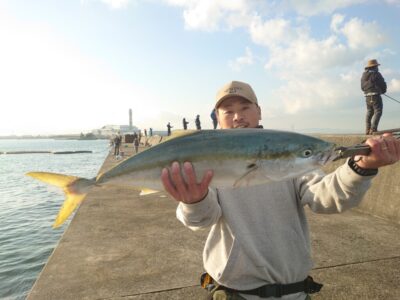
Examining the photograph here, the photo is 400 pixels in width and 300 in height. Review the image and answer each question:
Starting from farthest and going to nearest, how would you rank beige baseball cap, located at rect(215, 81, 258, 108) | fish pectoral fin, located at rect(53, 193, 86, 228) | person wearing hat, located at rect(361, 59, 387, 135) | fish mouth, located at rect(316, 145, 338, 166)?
person wearing hat, located at rect(361, 59, 387, 135), beige baseball cap, located at rect(215, 81, 258, 108), fish pectoral fin, located at rect(53, 193, 86, 228), fish mouth, located at rect(316, 145, 338, 166)

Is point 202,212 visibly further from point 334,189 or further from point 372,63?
point 372,63

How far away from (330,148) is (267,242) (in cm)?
80

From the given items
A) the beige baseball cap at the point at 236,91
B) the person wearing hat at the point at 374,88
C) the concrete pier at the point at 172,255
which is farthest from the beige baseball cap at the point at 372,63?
the beige baseball cap at the point at 236,91

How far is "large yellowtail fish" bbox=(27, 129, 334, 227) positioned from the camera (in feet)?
6.81

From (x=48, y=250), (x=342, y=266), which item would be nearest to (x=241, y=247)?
(x=342, y=266)

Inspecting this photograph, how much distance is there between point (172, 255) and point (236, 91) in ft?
9.63

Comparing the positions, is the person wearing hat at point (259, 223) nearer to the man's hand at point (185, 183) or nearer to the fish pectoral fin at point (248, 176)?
the man's hand at point (185, 183)

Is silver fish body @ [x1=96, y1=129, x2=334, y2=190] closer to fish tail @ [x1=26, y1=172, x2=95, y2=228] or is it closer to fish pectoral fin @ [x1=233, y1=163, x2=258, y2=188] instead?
fish pectoral fin @ [x1=233, y1=163, x2=258, y2=188]

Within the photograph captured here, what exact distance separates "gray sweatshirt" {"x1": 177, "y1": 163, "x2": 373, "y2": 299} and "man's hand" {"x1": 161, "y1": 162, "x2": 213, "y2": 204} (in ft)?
0.37

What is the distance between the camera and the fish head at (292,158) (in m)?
2.07

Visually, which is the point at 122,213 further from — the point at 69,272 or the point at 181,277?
the point at 181,277

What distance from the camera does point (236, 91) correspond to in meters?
2.71

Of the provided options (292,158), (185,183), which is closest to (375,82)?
(292,158)

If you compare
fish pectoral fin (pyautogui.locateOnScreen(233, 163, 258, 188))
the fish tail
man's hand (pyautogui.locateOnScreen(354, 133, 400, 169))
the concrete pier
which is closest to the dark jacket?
the concrete pier
